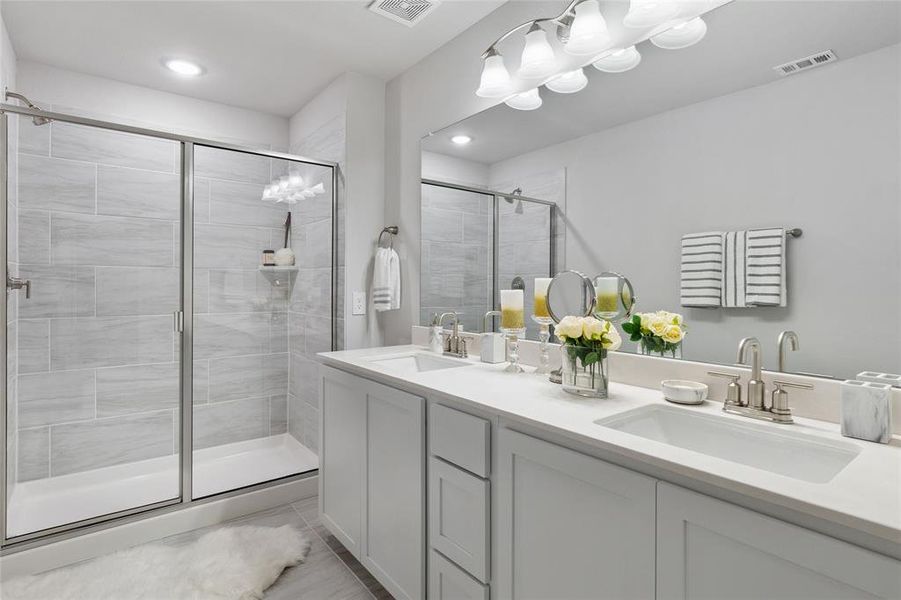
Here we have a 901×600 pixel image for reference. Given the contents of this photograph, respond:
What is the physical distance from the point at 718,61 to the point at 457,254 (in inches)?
50.4

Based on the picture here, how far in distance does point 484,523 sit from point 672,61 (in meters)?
1.46

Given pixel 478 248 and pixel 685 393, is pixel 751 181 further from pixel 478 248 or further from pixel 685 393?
pixel 478 248

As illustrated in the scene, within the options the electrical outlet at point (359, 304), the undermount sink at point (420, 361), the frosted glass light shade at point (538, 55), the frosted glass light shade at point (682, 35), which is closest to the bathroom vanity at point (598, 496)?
the undermount sink at point (420, 361)

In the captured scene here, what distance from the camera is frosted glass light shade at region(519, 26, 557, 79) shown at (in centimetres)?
173

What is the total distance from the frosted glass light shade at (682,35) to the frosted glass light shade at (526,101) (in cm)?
48

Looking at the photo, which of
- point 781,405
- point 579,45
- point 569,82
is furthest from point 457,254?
point 781,405

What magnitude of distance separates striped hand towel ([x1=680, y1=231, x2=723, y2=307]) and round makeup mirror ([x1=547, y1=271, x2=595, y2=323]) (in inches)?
12.2

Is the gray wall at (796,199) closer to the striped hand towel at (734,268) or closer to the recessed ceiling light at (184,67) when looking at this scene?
the striped hand towel at (734,268)

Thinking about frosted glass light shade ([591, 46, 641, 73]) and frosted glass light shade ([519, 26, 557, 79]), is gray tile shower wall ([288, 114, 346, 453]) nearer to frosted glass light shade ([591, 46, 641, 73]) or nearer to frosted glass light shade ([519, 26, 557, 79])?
frosted glass light shade ([519, 26, 557, 79])

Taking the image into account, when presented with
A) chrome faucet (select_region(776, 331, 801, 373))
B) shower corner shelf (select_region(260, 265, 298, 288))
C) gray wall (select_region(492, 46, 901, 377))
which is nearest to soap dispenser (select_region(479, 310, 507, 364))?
gray wall (select_region(492, 46, 901, 377))

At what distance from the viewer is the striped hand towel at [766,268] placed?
1.20 m

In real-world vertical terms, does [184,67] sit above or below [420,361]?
above

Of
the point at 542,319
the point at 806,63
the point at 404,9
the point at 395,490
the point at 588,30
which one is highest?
the point at 404,9

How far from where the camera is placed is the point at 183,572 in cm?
189
